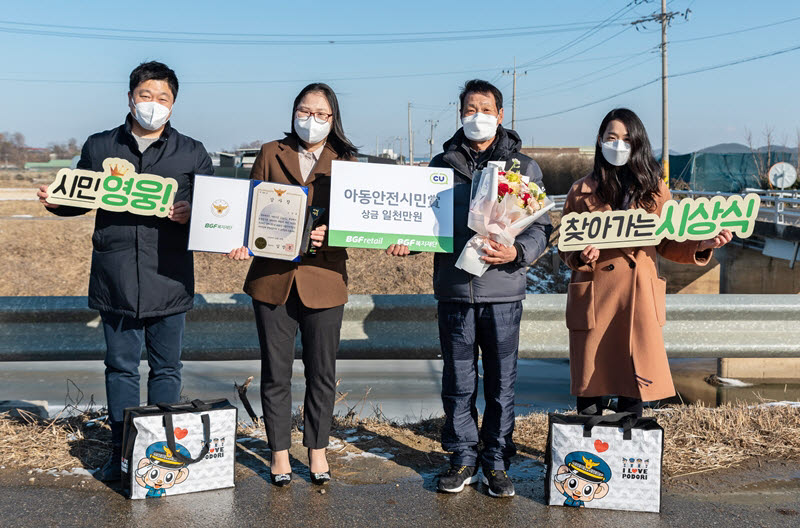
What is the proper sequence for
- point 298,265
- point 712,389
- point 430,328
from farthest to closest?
1. point 712,389
2. point 430,328
3. point 298,265

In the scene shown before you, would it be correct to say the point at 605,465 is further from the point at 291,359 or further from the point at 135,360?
the point at 135,360

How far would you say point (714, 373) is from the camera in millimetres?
15680

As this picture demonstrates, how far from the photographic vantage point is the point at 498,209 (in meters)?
3.44

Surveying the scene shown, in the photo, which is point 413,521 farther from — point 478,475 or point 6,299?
point 6,299

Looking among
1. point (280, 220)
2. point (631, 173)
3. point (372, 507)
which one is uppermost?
point (631, 173)

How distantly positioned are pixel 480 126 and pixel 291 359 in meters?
1.54

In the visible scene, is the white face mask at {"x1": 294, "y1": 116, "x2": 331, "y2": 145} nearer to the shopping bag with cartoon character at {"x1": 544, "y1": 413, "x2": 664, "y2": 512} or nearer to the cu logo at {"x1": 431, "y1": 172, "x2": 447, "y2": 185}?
the cu logo at {"x1": 431, "y1": 172, "x2": 447, "y2": 185}

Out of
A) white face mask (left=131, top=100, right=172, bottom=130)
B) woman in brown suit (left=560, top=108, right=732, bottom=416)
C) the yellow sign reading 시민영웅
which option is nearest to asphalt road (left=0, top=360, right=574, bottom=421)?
woman in brown suit (left=560, top=108, right=732, bottom=416)

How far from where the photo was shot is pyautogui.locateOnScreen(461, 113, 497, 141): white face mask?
358 cm

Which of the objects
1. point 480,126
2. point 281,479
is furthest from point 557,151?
point 281,479

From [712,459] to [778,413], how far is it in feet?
2.88

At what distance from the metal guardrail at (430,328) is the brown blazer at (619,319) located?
3.39ft

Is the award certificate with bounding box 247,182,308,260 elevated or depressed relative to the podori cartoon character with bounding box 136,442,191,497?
elevated

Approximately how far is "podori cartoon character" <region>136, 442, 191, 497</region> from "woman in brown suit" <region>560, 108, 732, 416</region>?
2.01 metres
